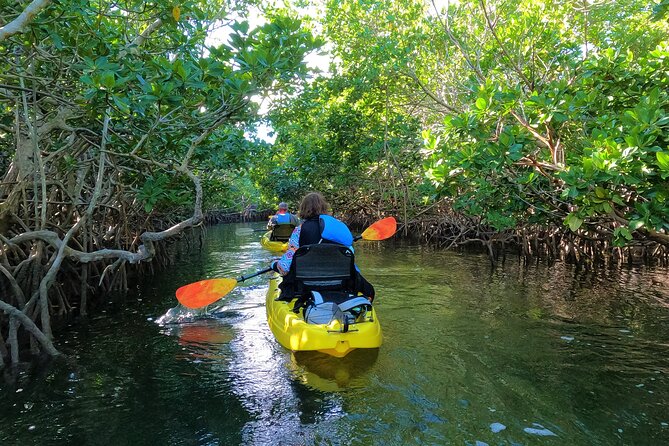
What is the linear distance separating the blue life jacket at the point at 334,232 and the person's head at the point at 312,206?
0.23ft

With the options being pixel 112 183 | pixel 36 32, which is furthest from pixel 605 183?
pixel 112 183

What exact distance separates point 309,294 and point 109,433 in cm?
176

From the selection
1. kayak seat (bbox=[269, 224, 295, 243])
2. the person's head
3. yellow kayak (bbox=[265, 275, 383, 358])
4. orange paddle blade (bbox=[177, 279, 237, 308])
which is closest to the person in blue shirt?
the person's head

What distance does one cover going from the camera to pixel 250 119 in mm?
5316

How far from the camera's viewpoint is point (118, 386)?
355cm

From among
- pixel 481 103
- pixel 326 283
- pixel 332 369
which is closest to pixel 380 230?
pixel 481 103

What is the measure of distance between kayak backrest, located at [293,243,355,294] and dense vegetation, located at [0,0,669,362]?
3.70 ft

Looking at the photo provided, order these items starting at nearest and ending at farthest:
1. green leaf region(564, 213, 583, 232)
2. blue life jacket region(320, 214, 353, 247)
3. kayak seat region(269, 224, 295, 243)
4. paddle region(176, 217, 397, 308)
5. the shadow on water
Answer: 1. the shadow on water
2. green leaf region(564, 213, 583, 232)
3. blue life jacket region(320, 214, 353, 247)
4. paddle region(176, 217, 397, 308)
5. kayak seat region(269, 224, 295, 243)

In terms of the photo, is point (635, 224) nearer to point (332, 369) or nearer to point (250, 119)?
point (332, 369)

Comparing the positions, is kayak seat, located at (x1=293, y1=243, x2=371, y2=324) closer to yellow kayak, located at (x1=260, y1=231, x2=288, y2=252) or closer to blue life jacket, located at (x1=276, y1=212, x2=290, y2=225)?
yellow kayak, located at (x1=260, y1=231, x2=288, y2=252)

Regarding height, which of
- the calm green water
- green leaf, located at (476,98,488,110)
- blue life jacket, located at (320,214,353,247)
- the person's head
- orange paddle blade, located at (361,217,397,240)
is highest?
green leaf, located at (476,98,488,110)

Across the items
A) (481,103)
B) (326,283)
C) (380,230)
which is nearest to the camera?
(326,283)

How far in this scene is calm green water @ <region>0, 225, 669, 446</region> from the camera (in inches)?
108

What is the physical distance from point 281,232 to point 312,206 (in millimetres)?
6438
